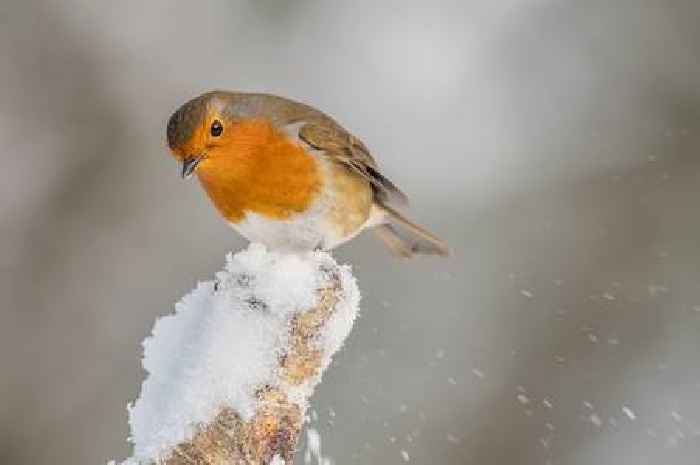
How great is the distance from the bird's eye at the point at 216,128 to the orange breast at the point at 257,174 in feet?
0.07

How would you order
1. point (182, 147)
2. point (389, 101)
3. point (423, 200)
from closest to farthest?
point (182, 147) → point (423, 200) → point (389, 101)

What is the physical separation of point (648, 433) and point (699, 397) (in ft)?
1.03

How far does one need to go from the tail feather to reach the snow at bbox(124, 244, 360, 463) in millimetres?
1747

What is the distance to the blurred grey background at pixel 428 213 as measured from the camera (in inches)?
237

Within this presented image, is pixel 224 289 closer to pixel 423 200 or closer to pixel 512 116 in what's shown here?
pixel 423 200

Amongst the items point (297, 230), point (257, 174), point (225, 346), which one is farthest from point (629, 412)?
point (225, 346)

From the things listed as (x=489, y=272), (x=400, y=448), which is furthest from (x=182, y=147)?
(x=489, y=272)

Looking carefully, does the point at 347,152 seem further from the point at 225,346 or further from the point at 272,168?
the point at 225,346

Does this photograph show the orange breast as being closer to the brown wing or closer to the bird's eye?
the bird's eye

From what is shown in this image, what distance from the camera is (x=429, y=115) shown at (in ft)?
21.9

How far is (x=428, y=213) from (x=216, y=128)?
2.85m

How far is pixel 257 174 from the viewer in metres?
3.45

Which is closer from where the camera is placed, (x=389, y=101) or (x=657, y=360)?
(x=657, y=360)

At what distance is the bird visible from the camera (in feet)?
11.1
